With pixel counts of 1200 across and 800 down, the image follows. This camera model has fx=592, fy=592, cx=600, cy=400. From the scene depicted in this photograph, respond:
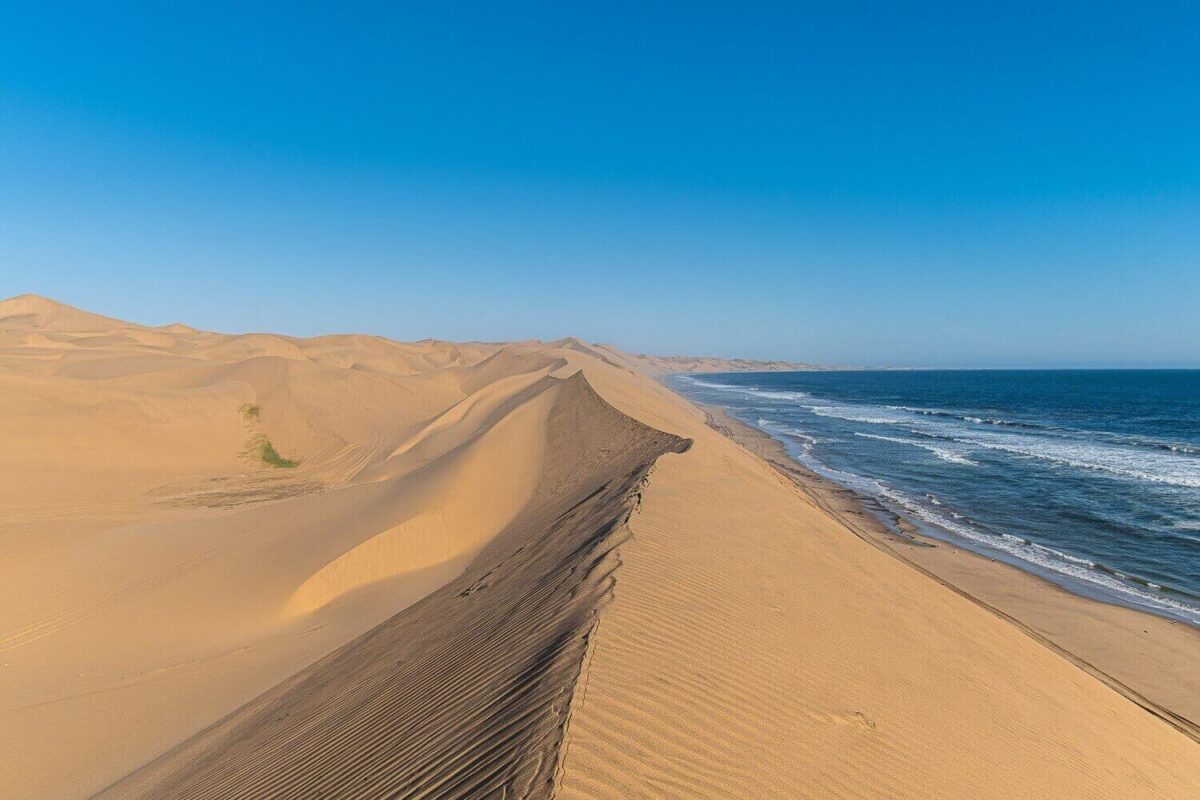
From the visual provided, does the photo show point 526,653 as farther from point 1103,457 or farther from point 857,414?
point 857,414

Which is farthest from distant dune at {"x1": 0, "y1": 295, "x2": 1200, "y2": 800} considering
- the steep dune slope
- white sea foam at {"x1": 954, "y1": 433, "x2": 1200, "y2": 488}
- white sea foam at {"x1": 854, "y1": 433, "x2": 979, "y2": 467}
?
white sea foam at {"x1": 954, "y1": 433, "x2": 1200, "y2": 488}

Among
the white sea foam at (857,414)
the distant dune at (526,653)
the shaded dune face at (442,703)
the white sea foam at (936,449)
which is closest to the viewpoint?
the shaded dune face at (442,703)

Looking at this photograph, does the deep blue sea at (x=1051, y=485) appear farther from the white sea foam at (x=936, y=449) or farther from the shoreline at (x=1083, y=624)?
the shoreline at (x=1083, y=624)

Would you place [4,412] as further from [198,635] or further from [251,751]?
[251,751]

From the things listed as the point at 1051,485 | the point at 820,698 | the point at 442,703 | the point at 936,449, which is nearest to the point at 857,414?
the point at 936,449

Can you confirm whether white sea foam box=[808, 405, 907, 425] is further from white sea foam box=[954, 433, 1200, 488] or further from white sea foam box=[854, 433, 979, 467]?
white sea foam box=[954, 433, 1200, 488]

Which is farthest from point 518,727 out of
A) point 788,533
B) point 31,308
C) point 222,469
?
point 31,308

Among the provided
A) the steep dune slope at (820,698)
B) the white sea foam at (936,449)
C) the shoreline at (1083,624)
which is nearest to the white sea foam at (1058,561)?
the shoreline at (1083,624)
